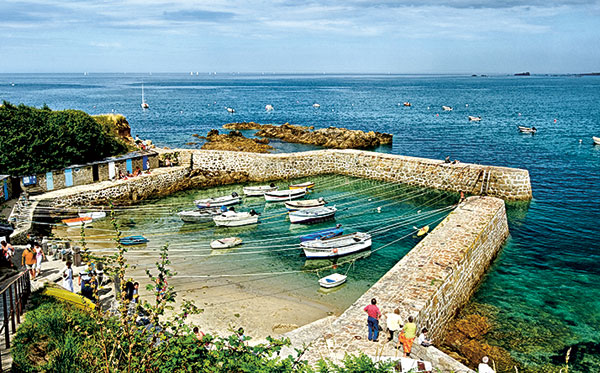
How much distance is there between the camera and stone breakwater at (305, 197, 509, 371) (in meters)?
12.9

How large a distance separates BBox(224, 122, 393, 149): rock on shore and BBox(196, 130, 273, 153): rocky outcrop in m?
6.03

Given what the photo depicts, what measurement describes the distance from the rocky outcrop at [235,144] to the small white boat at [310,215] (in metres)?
21.5

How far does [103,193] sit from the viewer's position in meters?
30.7

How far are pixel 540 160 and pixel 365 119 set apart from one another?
137 feet

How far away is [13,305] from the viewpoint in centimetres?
1266

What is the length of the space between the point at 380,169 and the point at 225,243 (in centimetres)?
1861

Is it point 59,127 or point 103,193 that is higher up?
point 59,127

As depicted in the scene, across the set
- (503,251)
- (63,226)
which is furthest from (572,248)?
(63,226)

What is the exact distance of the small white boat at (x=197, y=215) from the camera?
27.7 meters

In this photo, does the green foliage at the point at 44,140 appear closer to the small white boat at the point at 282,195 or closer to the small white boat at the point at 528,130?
the small white boat at the point at 282,195

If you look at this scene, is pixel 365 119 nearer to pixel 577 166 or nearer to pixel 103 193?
pixel 577 166

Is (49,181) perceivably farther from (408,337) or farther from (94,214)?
(408,337)

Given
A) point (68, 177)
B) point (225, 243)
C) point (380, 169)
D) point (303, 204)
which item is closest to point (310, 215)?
point (303, 204)

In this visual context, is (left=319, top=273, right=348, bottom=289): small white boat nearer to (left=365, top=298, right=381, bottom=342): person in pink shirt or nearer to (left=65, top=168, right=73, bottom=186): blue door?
(left=365, top=298, right=381, bottom=342): person in pink shirt
